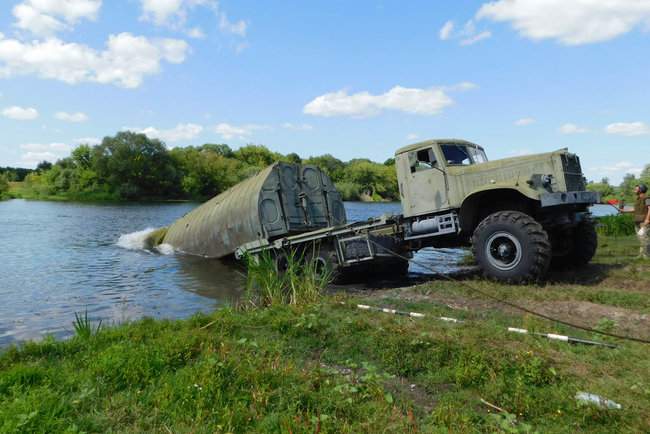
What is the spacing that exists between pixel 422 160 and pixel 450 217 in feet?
4.77

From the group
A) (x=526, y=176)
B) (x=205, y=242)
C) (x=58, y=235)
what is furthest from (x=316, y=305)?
(x=58, y=235)

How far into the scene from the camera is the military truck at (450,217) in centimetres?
894

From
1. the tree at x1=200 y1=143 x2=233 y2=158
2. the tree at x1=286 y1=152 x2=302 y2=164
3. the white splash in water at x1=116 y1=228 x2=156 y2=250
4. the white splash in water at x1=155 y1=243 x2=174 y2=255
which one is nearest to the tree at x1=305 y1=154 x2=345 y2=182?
the tree at x1=286 y1=152 x2=302 y2=164

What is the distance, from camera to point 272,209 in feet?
41.0

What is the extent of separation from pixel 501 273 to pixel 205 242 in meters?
9.64

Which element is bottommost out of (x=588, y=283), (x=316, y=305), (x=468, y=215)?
(x=588, y=283)

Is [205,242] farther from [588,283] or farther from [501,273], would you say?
[588,283]

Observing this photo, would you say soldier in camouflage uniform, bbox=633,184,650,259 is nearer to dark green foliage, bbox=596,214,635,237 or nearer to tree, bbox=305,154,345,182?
dark green foliage, bbox=596,214,635,237

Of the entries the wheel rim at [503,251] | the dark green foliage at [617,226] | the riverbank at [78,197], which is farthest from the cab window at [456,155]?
the riverbank at [78,197]

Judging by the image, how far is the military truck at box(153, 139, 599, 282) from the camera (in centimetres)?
894

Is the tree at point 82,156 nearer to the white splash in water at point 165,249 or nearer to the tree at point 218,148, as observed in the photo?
the tree at point 218,148

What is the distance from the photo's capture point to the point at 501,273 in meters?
9.01

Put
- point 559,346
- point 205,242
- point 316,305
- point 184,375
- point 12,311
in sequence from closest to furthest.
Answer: point 184,375, point 559,346, point 316,305, point 12,311, point 205,242

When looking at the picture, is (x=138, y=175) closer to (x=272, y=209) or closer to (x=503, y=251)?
(x=272, y=209)
